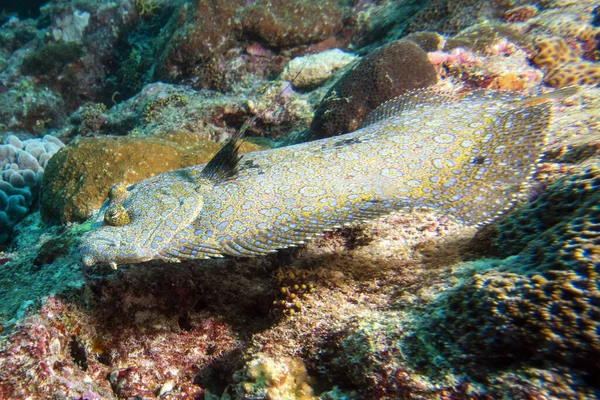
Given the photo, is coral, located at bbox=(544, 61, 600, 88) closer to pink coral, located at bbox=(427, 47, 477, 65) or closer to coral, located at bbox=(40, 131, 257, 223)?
pink coral, located at bbox=(427, 47, 477, 65)

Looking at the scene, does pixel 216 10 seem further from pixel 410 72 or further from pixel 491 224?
pixel 491 224

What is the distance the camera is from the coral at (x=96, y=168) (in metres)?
5.07

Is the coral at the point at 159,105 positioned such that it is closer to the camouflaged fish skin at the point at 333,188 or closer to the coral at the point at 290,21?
the coral at the point at 290,21

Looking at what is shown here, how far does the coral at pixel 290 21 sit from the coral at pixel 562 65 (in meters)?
6.30

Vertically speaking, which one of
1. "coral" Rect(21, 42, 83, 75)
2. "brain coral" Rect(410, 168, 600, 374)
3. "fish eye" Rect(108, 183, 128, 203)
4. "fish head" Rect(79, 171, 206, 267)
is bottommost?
"brain coral" Rect(410, 168, 600, 374)

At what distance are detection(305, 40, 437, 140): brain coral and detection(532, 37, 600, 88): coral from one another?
1855mm

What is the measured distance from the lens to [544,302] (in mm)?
→ 1692

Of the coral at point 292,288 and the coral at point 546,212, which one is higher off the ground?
the coral at point 546,212

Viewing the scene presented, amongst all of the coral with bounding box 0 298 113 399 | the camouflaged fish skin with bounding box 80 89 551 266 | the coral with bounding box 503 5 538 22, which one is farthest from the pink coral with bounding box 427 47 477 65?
the coral with bounding box 0 298 113 399

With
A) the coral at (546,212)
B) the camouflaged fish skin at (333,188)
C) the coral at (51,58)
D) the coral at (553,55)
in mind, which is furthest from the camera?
the coral at (51,58)

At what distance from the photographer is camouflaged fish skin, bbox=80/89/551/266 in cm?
272

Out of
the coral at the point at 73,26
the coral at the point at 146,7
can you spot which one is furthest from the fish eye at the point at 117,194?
the coral at the point at 73,26

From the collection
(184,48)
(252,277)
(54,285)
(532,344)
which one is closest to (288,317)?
(252,277)

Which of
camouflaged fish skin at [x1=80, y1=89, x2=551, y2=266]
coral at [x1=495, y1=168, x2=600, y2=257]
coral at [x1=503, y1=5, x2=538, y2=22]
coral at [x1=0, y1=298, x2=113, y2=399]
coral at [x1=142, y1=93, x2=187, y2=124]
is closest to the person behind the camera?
coral at [x1=495, y1=168, x2=600, y2=257]
